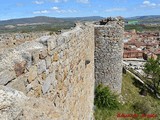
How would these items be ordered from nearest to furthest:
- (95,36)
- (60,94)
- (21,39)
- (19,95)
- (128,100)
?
(19,95) < (60,94) < (21,39) < (95,36) < (128,100)

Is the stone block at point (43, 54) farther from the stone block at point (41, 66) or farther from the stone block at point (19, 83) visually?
the stone block at point (19, 83)

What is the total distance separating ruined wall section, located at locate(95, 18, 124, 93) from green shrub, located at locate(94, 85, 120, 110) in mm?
370

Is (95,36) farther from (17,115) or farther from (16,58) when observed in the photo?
(17,115)

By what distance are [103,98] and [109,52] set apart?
208 cm

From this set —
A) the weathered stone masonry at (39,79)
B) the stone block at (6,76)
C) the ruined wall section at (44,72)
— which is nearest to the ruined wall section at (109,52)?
the weathered stone masonry at (39,79)

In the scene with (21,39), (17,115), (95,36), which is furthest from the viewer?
(95,36)

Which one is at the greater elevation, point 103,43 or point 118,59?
point 103,43

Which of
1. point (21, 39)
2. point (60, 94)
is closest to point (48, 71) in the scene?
point (60, 94)

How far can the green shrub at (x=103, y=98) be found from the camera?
41.3 ft

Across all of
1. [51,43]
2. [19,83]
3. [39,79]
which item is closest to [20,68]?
[19,83]

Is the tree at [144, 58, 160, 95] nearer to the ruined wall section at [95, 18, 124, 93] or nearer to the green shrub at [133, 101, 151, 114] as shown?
the green shrub at [133, 101, 151, 114]

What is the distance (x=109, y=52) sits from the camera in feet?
40.6

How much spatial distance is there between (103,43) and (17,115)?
10416mm

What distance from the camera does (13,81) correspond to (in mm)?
2695
